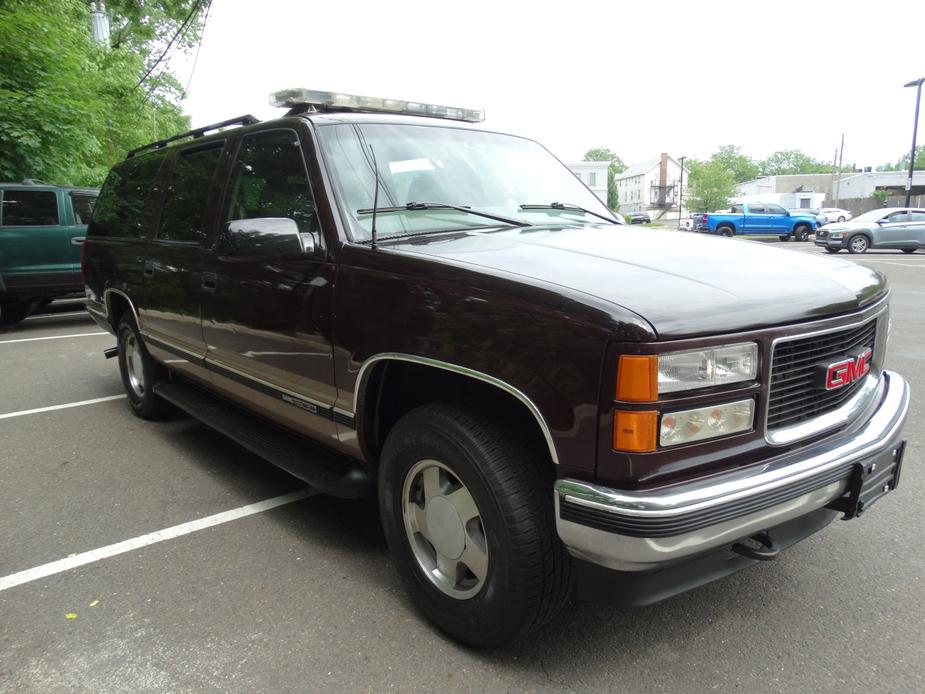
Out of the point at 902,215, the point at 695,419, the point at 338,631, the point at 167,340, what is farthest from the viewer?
the point at 902,215

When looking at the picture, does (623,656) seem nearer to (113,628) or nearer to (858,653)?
(858,653)

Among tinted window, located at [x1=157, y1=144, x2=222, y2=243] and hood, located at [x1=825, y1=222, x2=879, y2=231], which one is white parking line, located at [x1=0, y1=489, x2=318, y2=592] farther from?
hood, located at [x1=825, y1=222, x2=879, y2=231]

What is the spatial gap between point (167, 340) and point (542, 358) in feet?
10.4

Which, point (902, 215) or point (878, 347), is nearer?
point (878, 347)

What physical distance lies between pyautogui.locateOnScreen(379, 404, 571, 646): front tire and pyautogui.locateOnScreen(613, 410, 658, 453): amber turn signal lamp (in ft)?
1.23

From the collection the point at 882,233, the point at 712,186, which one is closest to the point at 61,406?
the point at 882,233

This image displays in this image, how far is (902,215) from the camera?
22266mm

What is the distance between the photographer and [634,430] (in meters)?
1.81

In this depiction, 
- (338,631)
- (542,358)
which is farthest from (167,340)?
(542,358)

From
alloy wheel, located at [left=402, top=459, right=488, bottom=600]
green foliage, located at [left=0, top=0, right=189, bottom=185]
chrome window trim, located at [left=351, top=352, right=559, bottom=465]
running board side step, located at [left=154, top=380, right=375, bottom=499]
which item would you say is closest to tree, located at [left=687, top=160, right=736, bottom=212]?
green foliage, located at [left=0, top=0, right=189, bottom=185]

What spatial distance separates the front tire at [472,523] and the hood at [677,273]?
1.81 ft

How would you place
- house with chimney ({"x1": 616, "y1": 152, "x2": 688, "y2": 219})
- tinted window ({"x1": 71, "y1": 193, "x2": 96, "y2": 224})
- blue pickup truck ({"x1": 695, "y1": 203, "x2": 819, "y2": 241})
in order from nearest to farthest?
1. tinted window ({"x1": 71, "y1": 193, "x2": 96, "y2": 224})
2. blue pickup truck ({"x1": 695, "y1": 203, "x2": 819, "y2": 241})
3. house with chimney ({"x1": 616, "y1": 152, "x2": 688, "y2": 219})

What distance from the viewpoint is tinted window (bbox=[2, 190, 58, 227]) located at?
→ 9711 millimetres

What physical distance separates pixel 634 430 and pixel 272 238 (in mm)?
1651
